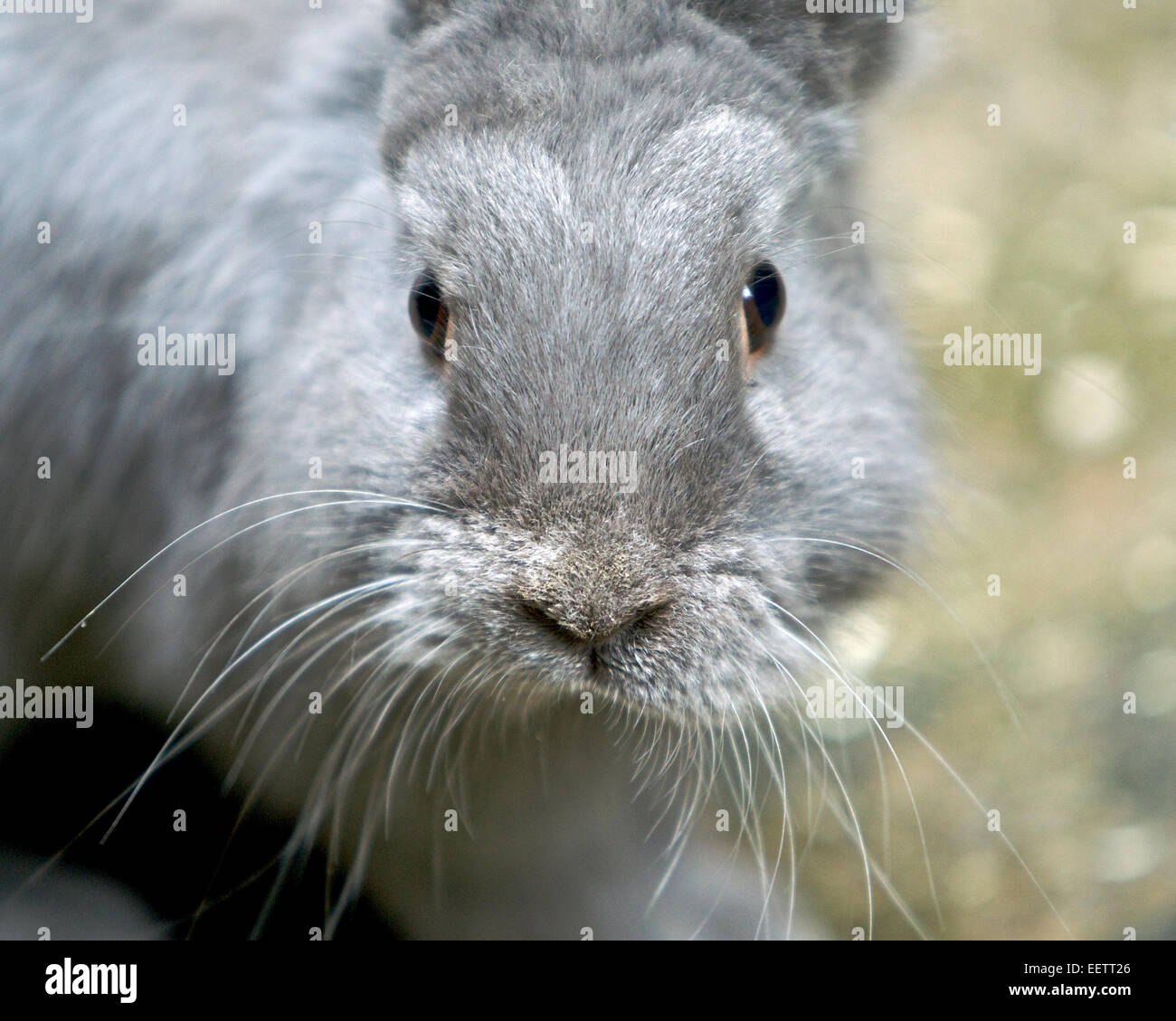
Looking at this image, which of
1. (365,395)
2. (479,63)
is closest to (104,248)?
(365,395)

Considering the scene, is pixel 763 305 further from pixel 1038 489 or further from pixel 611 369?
pixel 1038 489

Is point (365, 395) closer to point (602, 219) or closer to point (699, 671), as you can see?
point (602, 219)

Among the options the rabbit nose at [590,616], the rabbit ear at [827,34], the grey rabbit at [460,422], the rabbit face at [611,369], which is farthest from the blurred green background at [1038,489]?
the rabbit nose at [590,616]

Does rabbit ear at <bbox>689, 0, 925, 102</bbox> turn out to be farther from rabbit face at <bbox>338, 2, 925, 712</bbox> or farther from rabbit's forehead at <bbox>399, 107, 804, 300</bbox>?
rabbit's forehead at <bbox>399, 107, 804, 300</bbox>

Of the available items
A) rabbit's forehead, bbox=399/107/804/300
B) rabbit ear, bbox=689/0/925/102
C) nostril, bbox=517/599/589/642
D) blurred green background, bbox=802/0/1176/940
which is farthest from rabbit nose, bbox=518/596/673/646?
rabbit ear, bbox=689/0/925/102

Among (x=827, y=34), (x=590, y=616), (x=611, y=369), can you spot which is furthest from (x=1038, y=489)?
(x=590, y=616)

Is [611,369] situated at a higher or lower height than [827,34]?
lower
